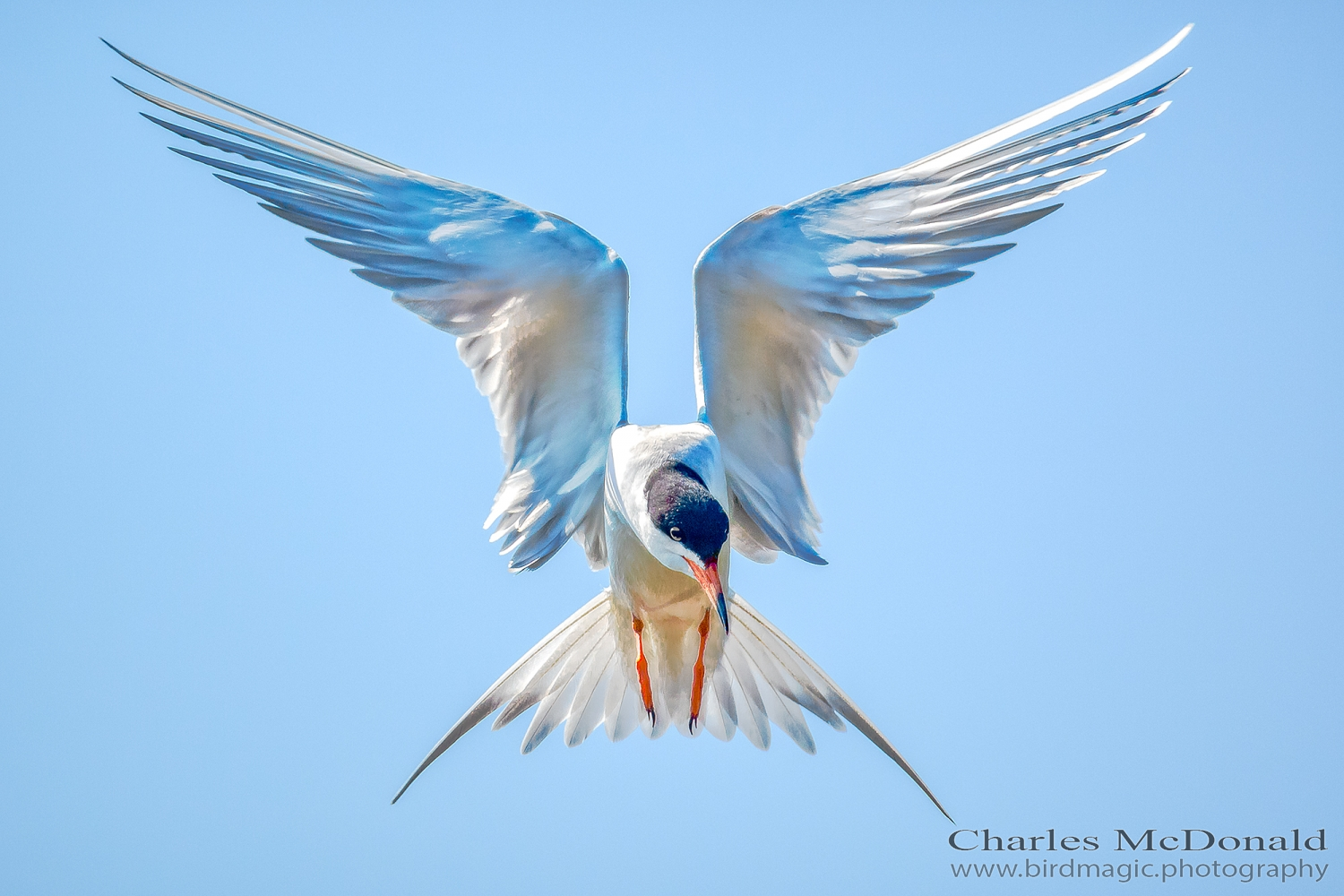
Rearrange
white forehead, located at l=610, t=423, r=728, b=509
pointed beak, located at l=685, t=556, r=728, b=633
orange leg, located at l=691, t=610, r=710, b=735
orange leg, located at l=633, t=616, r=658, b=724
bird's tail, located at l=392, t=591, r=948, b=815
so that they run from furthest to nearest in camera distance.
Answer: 1. bird's tail, located at l=392, t=591, r=948, b=815
2. orange leg, located at l=633, t=616, r=658, b=724
3. orange leg, located at l=691, t=610, r=710, b=735
4. white forehead, located at l=610, t=423, r=728, b=509
5. pointed beak, located at l=685, t=556, r=728, b=633

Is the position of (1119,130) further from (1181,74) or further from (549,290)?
(549,290)

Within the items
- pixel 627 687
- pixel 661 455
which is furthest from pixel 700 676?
pixel 661 455

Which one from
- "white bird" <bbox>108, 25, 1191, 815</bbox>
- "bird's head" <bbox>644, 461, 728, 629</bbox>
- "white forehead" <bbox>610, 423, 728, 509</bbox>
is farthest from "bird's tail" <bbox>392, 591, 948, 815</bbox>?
"bird's head" <bbox>644, 461, 728, 629</bbox>

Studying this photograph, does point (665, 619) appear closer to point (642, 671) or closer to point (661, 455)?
point (642, 671)

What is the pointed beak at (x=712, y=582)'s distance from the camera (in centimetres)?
475

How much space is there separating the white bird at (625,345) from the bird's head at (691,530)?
0.64ft

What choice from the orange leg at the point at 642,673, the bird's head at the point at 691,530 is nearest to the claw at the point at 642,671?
the orange leg at the point at 642,673

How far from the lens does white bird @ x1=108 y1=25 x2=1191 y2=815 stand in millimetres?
5613

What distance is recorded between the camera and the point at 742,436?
20.5 ft

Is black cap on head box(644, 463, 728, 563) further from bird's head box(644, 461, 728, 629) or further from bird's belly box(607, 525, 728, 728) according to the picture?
bird's belly box(607, 525, 728, 728)

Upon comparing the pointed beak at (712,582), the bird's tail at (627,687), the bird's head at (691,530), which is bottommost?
the bird's tail at (627,687)

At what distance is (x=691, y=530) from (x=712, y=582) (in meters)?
0.19

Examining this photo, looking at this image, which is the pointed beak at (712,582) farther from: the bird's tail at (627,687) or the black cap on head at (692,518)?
the bird's tail at (627,687)

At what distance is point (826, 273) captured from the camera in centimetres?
591
